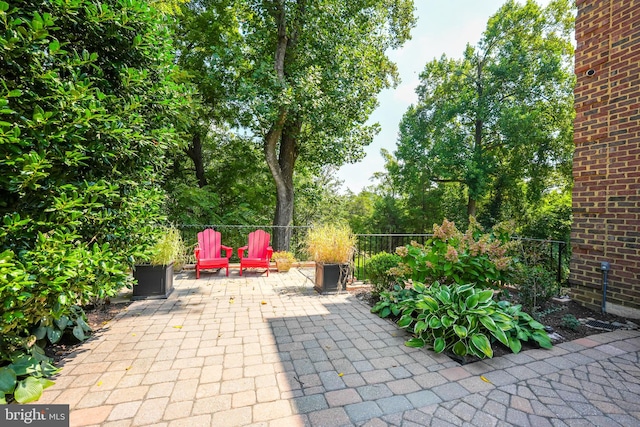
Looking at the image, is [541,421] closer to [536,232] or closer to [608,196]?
[608,196]

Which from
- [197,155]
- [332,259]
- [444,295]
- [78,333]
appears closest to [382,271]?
[332,259]

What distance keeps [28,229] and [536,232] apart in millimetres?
15294

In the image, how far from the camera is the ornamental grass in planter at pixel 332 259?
4.35m

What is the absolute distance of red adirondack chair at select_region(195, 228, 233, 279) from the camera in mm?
5098

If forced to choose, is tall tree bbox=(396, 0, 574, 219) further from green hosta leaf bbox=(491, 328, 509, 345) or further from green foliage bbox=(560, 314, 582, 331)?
green hosta leaf bbox=(491, 328, 509, 345)

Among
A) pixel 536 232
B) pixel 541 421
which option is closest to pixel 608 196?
pixel 541 421

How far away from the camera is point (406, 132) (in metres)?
14.0

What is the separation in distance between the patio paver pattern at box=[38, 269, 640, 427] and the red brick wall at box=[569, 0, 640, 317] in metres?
0.78

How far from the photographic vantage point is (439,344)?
245 centimetres

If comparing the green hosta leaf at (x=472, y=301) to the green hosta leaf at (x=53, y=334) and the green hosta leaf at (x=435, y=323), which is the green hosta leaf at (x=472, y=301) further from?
the green hosta leaf at (x=53, y=334)

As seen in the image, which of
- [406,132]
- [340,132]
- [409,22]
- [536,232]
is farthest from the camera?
[406,132]

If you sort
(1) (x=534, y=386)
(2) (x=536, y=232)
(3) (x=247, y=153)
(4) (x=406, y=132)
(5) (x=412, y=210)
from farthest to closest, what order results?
1. (5) (x=412, y=210)
2. (4) (x=406, y=132)
3. (2) (x=536, y=232)
4. (3) (x=247, y=153)
5. (1) (x=534, y=386)

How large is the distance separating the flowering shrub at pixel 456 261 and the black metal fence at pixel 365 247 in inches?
33.6

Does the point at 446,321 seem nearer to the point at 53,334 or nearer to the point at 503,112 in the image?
the point at 53,334
